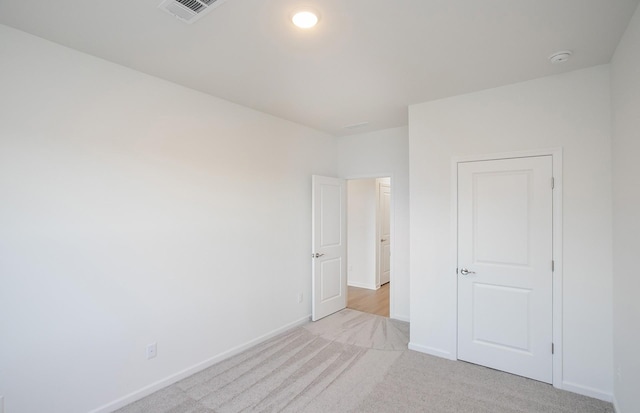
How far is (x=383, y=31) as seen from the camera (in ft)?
6.52

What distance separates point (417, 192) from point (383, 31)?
184 cm

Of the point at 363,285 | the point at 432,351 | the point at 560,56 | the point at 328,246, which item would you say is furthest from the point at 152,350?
the point at 363,285

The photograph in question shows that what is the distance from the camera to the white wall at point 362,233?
6.12 meters

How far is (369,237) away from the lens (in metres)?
6.18

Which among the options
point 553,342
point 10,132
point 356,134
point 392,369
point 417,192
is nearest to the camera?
point 10,132

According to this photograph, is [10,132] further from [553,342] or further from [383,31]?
[553,342]

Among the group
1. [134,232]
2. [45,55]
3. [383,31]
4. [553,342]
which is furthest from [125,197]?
[553,342]

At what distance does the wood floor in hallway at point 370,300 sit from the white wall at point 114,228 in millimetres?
1821

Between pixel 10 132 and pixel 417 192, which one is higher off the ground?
pixel 10 132

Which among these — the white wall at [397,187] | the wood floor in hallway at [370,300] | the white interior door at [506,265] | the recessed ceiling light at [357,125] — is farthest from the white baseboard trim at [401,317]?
the recessed ceiling light at [357,125]

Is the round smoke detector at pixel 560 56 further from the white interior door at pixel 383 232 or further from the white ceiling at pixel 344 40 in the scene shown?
the white interior door at pixel 383 232

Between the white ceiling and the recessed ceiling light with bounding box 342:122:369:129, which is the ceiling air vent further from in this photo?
the recessed ceiling light with bounding box 342:122:369:129

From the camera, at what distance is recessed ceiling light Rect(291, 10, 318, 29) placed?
5.87 ft

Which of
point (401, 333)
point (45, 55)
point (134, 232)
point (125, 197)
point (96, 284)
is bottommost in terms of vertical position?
point (401, 333)
